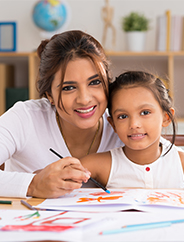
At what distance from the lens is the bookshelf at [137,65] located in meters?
2.70

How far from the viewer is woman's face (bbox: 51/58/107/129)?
1.21 metres

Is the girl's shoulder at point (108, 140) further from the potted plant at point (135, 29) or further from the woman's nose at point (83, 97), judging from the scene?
the potted plant at point (135, 29)

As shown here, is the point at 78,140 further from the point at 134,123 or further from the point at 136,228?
the point at 136,228

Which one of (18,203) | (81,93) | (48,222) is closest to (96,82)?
(81,93)

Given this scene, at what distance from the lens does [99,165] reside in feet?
4.06

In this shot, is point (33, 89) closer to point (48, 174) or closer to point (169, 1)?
point (169, 1)

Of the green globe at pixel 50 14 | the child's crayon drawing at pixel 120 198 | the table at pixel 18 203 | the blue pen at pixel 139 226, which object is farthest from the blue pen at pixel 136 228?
the green globe at pixel 50 14

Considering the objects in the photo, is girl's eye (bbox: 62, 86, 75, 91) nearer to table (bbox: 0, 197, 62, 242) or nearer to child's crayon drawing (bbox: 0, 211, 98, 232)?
table (bbox: 0, 197, 62, 242)

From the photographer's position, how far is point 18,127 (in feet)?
4.29

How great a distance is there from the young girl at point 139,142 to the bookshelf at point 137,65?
1.48 m

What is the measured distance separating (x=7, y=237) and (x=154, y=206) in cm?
37

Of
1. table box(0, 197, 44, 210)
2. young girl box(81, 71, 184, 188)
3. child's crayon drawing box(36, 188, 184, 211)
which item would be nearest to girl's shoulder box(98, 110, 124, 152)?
young girl box(81, 71, 184, 188)

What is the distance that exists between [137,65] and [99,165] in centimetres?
183

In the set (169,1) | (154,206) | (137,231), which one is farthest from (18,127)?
(169,1)
